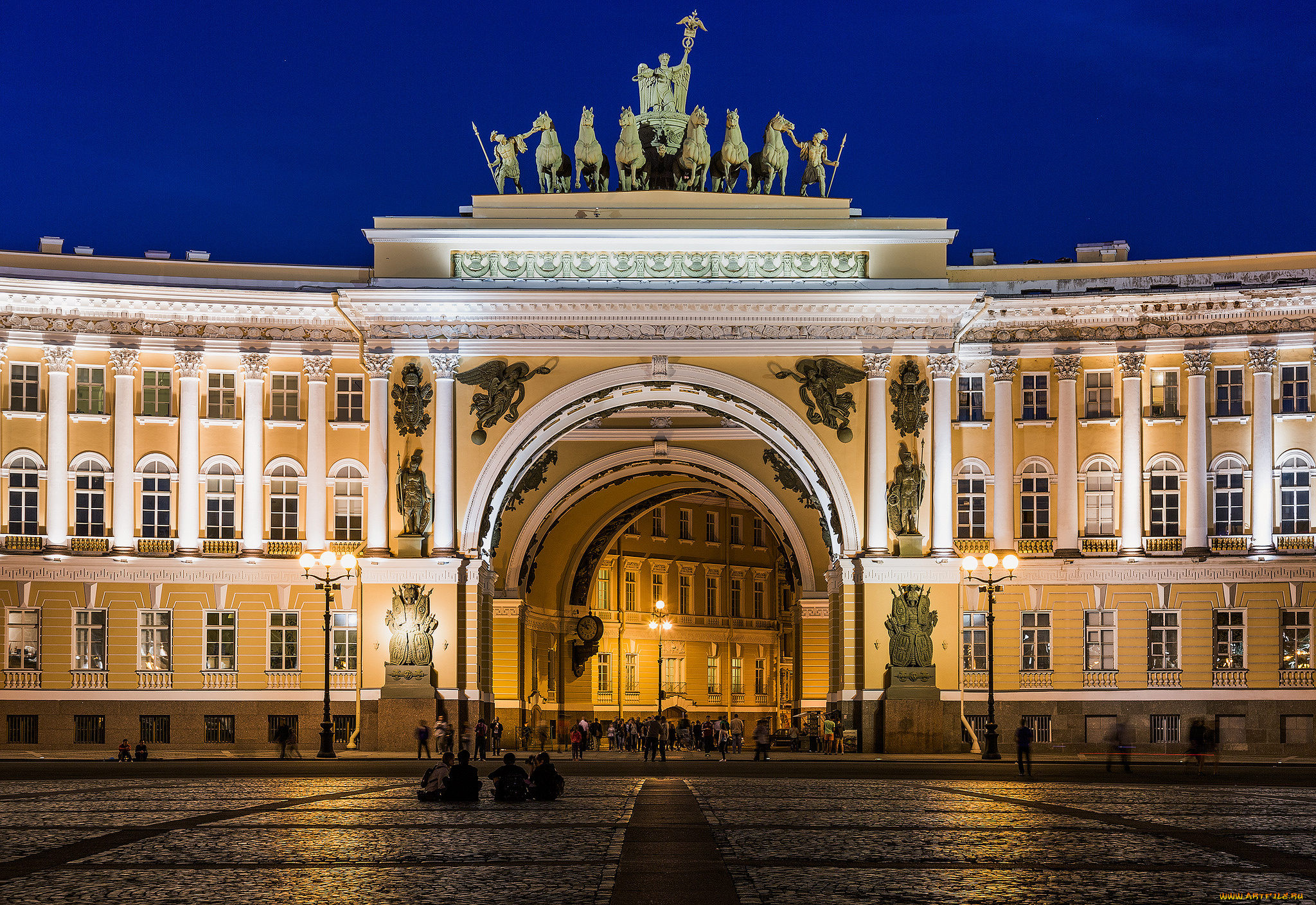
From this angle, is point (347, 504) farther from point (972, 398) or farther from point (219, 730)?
point (972, 398)

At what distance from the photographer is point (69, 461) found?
172 feet

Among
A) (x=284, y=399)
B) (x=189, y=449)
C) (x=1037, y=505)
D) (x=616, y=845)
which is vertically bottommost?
(x=616, y=845)

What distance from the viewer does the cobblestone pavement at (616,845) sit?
673 inches

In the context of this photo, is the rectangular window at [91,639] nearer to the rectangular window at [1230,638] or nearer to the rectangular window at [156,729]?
the rectangular window at [156,729]

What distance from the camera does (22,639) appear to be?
2040 inches

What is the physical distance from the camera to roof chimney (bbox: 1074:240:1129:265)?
5569 centimetres

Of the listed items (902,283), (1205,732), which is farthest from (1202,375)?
(1205,732)

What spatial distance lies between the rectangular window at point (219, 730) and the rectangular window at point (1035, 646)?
951 inches

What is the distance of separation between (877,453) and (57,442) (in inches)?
971

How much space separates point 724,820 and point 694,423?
3748cm

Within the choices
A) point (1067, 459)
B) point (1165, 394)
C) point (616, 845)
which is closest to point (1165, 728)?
point (1067, 459)

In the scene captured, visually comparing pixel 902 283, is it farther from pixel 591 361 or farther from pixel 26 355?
pixel 26 355

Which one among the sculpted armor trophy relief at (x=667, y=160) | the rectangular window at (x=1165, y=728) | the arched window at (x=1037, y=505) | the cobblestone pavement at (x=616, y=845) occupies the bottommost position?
the rectangular window at (x=1165, y=728)

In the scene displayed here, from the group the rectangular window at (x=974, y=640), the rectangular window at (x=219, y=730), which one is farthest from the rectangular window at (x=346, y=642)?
the rectangular window at (x=974, y=640)
